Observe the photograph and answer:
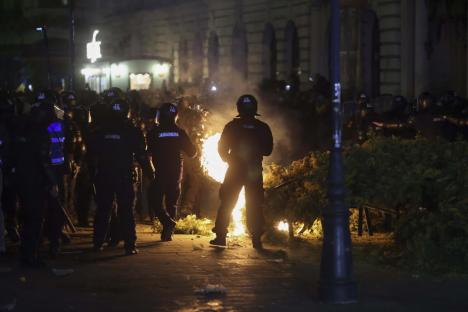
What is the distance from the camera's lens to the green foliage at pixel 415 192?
1149cm

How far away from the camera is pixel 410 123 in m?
16.8

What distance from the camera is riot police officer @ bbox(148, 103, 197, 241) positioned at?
14.2m

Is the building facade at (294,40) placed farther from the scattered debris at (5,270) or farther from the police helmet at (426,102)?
the scattered debris at (5,270)

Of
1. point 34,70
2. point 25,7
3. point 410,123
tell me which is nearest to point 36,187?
point 410,123

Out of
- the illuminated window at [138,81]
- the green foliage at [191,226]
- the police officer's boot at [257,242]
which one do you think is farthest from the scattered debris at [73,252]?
the illuminated window at [138,81]

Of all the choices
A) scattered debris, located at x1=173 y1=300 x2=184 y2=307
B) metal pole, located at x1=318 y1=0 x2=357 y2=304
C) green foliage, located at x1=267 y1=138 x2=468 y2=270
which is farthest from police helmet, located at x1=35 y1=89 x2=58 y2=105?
metal pole, located at x1=318 y1=0 x2=357 y2=304

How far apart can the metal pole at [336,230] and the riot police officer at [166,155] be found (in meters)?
4.52

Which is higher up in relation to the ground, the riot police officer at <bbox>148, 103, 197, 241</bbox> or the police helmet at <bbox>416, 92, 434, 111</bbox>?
the police helmet at <bbox>416, 92, 434, 111</bbox>

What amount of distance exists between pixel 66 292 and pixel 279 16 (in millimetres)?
30000

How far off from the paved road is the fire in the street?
5.84 ft

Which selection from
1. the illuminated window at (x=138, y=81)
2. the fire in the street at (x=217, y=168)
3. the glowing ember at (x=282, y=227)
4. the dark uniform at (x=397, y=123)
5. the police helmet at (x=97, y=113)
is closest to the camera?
the police helmet at (x=97, y=113)

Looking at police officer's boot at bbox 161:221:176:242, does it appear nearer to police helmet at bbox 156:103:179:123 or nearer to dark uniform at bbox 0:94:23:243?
police helmet at bbox 156:103:179:123

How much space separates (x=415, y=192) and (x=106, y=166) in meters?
3.65

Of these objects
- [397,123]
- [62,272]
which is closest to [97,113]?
[62,272]
